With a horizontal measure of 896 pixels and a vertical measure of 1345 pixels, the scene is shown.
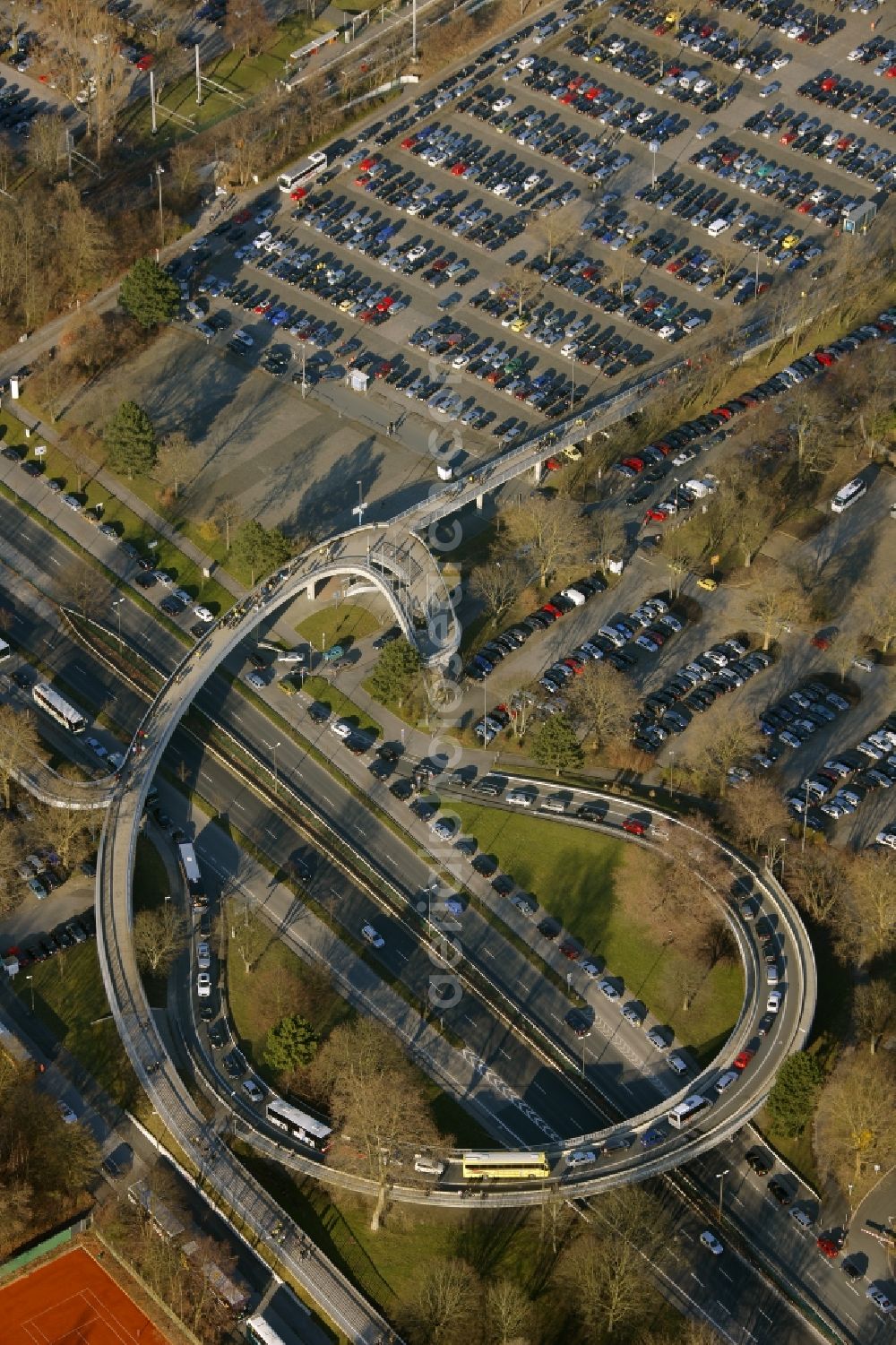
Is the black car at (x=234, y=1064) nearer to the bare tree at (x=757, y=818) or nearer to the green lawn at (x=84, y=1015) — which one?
the green lawn at (x=84, y=1015)

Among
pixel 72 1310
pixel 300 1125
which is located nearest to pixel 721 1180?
pixel 300 1125

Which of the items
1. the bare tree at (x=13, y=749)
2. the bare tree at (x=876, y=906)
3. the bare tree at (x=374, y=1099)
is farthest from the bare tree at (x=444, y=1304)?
the bare tree at (x=13, y=749)

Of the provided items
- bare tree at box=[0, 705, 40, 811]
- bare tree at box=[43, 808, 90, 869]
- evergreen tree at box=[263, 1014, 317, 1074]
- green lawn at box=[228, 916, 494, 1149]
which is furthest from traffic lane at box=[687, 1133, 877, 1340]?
bare tree at box=[0, 705, 40, 811]

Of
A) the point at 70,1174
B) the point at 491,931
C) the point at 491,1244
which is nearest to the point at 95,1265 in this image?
the point at 70,1174

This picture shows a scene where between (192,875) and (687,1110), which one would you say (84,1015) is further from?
(687,1110)

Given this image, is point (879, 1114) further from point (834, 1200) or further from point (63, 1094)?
point (63, 1094)

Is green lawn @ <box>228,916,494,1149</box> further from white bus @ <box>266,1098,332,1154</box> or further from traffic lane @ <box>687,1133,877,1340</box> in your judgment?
traffic lane @ <box>687,1133,877,1340</box>
